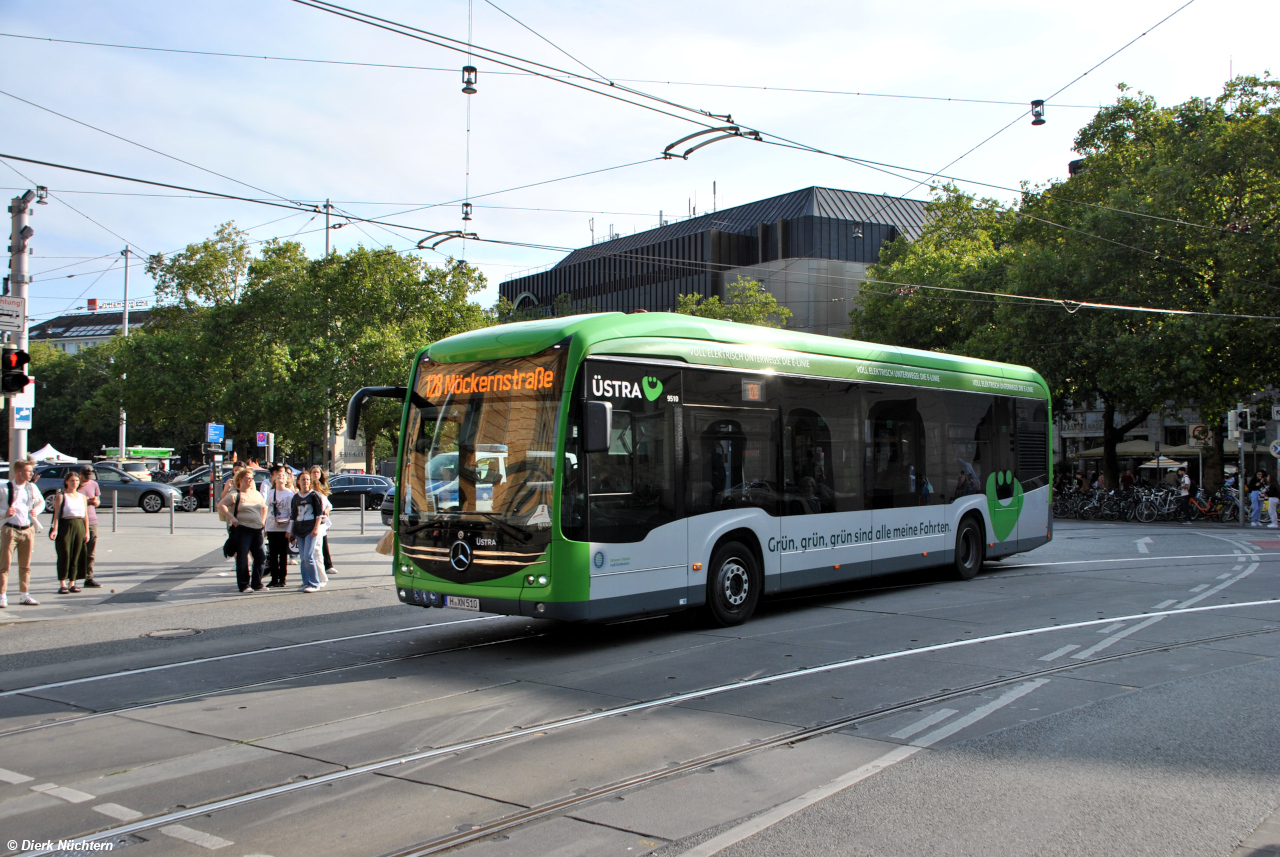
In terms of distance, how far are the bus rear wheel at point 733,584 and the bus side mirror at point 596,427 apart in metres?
2.19

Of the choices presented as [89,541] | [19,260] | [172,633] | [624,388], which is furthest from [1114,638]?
[19,260]

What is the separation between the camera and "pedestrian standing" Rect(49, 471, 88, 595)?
13.0 m

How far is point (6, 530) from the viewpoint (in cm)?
1170

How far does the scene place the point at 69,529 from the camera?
13.0 metres

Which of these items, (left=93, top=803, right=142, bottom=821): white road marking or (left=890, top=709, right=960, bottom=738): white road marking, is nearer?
(left=93, top=803, right=142, bottom=821): white road marking

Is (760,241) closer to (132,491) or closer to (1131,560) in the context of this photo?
(132,491)

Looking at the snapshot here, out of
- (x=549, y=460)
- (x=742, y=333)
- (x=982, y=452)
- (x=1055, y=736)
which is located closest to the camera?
(x=1055, y=736)

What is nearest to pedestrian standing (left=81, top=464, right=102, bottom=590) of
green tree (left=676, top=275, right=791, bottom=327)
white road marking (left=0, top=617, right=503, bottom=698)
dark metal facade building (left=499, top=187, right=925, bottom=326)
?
white road marking (left=0, top=617, right=503, bottom=698)

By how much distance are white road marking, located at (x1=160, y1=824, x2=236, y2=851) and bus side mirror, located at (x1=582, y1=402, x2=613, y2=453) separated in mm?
4362

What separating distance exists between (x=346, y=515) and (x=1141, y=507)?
25098 mm

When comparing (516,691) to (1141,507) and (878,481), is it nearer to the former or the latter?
(878,481)

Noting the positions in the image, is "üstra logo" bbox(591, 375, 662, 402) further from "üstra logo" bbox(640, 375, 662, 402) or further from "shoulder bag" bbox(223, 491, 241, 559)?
"shoulder bag" bbox(223, 491, 241, 559)

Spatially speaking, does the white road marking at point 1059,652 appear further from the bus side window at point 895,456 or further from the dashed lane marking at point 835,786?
the bus side window at point 895,456

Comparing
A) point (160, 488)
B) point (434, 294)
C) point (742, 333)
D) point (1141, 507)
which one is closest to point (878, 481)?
point (742, 333)
